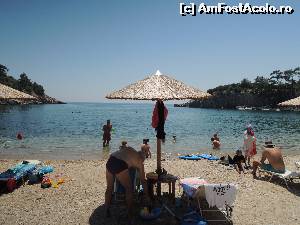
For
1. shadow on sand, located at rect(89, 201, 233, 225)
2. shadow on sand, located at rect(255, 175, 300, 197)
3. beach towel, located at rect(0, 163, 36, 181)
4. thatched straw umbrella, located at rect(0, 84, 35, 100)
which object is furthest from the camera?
thatched straw umbrella, located at rect(0, 84, 35, 100)

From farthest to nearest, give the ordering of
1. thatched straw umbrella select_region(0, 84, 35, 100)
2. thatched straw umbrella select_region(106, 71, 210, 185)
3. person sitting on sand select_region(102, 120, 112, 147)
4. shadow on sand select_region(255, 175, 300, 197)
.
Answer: person sitting on sand select_region(102, 120, 112, 147), thatched straw umbrella select_region(0, 84, 35, 100), shadow on sand select_region(255, 175, 300, 197), thatched straw umbrella select_region(106, 71, 210, 185)

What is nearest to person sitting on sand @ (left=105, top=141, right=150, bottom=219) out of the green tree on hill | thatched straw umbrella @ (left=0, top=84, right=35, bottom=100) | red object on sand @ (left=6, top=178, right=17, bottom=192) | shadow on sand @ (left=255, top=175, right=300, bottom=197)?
red object on sand @ (left=6, top=178, right=17, bottom=192)

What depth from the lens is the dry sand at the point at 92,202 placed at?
723 cm

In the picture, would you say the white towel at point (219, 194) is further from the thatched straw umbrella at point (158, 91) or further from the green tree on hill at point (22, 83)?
the green tree on hill at point (22, 83)

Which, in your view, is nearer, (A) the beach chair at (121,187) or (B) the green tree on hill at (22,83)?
(A) the beach chair at (121,187)

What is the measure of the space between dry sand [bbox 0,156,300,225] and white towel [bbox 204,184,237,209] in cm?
63

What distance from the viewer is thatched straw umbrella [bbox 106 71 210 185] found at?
7.94 meters

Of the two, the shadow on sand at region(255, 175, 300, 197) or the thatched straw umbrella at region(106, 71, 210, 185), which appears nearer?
the thatched straw umbrella at region(106, 71, 210, 185)

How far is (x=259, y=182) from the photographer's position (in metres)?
10.5

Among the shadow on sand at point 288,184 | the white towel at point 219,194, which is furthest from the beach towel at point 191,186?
the shadow on sand at point 288,184

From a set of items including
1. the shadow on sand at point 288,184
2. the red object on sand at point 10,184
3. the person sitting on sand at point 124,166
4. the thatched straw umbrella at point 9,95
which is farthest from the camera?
the thatched straw umbrella at point 9,95

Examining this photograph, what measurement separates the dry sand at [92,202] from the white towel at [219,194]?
0.63 metres

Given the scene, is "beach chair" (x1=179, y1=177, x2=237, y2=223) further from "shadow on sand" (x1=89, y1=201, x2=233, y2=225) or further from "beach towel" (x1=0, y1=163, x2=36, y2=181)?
"beach towel" (x1=0, y1=163, x2=36, y2=181)

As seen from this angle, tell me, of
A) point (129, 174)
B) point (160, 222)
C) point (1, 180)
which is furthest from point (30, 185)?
point (160, 222)
